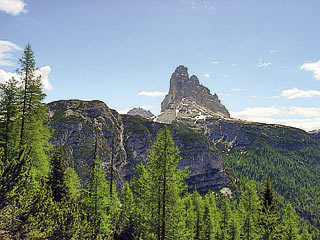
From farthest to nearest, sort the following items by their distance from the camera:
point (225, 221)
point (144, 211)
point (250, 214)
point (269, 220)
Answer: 1. point (225, 221)
2. point (250, 214)
3. point (144, 211)
4. point (269, 220)

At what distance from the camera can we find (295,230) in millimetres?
41375

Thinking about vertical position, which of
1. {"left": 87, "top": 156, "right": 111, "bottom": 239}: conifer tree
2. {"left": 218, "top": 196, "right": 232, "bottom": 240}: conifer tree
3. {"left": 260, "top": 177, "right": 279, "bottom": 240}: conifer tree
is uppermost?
{"left": 87, "top": 156, "right": 111, "bottom": 239}: conifer tree

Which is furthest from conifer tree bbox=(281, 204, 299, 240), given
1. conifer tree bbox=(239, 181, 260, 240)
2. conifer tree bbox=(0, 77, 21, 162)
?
conifer tree bbox=(0, 77, 21, 162)

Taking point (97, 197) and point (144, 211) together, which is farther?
point (144, 211)

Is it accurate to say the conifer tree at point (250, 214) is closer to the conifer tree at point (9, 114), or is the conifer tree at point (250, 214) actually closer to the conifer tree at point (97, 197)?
the conifer tree at point (97, 197)

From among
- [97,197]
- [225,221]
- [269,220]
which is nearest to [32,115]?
[97,197]

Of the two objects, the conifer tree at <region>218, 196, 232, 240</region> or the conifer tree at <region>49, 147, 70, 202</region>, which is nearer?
the conifer tree at <region>49, 147, 70, 202</region>

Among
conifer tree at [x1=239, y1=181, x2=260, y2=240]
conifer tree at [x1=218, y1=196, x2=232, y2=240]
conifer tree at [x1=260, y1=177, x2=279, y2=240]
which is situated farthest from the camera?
conifer tree at [x1=218, y1=196, x2=232, y2=240]

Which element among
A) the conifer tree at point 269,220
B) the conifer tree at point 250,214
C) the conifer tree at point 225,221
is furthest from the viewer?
the conifer tree at point 225,221

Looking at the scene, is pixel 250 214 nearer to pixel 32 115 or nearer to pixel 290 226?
pixel 290 226

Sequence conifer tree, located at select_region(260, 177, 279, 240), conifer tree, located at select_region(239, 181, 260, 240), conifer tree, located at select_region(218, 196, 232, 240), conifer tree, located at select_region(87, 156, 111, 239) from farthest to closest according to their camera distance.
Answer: conifer tree, located at select_region(218, 196, 232, 240)
conifer tree, located at select_region(239, 181, 260, 240)
conifer tree, located at select_region(260, 177, 279, 240)
conifer tree, located at select_region(87, 156, 111, 239)

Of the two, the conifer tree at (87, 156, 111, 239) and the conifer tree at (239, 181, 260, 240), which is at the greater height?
the conifer tree at (87, 156, 111, 239)

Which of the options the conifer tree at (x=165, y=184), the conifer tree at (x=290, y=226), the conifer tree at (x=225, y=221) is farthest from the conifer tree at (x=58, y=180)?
the conifer tree at (x=290, y=226)

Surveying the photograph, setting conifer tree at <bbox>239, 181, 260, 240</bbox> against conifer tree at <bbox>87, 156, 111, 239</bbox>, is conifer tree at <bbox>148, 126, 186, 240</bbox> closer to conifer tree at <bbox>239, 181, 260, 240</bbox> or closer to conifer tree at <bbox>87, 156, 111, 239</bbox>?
conifer tree at <bbox>87, 156, 111, 239</bbox>
